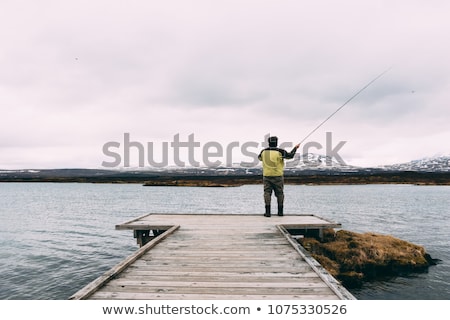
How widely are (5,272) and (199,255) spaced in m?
13.2

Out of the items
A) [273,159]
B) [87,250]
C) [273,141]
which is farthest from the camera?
[87,250]

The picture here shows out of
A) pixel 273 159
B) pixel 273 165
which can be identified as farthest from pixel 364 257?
pixel 273 159

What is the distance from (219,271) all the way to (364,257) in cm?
1065

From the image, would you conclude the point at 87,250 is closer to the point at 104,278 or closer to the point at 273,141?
the point at 273,141

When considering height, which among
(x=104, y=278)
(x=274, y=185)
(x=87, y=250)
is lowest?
(x=87, y=250)

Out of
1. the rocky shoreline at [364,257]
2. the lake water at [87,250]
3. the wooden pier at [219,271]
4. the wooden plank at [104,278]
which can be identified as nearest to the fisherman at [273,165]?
the wooden pier at [219,271]

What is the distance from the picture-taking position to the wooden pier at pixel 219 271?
4559mm

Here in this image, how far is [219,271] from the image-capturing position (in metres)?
5.56

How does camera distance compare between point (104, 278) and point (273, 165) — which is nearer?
point (104, 278)

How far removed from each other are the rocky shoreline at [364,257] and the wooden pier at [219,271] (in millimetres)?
5395

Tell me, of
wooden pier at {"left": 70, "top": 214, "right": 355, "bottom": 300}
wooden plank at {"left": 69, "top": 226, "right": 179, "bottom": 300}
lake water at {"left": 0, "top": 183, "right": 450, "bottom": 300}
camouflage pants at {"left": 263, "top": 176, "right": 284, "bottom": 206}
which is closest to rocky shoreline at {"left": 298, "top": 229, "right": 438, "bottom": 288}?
lake water at {"left": 0, "top": 183, "right": 450, "bottom": 300}
